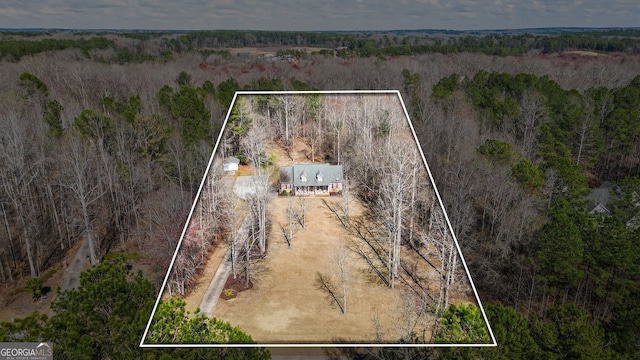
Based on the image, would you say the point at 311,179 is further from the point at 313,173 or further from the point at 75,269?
the point at 75,269

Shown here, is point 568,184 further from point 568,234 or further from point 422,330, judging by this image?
point 422,330

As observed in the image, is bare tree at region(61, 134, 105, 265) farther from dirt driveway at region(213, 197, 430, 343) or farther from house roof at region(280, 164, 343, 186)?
dirt driveway at region(213, 197, 430, 343)

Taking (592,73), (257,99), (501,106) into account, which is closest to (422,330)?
(257,99)

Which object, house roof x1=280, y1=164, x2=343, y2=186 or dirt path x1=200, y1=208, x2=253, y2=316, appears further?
house roof x1=280, y1=164, x2=343, y2=186
